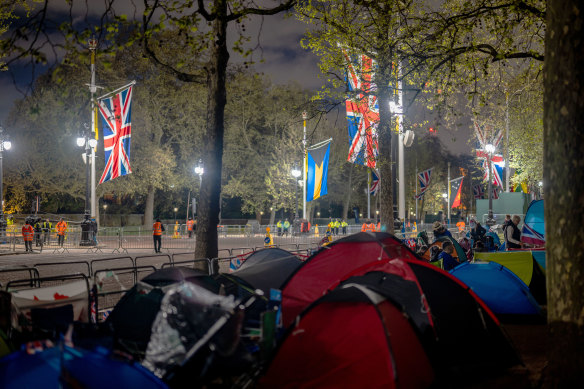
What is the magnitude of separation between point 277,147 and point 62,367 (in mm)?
46845

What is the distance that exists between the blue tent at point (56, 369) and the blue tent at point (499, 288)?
727 centimetres

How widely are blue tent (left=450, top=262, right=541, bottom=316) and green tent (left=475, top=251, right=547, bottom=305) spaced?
151 centimetres

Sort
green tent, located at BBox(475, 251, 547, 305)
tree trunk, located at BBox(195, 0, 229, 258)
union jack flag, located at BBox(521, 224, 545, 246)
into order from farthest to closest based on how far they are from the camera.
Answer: union jack flag, located at BBox(521, 224, 545, 246)
green tent, located at BBox(475, 251, 547, 305)
tree trunk, located at BBox(195, 0, 229, 258)

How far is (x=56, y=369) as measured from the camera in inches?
150

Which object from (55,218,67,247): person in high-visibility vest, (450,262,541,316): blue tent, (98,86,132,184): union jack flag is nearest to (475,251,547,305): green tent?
(450,262,541,316): blue tent

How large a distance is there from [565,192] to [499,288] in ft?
17.8

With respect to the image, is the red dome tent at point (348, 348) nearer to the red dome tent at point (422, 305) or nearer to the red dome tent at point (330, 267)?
the red dome tent at point (422, 305)

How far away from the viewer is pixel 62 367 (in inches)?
146

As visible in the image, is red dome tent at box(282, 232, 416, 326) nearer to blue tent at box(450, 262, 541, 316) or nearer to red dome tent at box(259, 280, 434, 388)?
red dome tent at box(259, 280, 434, 388)

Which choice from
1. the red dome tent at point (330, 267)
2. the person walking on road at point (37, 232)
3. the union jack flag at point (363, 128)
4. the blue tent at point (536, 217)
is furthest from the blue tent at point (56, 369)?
the person walking on road at point (37, 232)

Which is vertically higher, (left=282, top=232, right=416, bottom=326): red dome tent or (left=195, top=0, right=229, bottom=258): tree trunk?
(left=195, top=0, right=229, bottom=258): tree trunk

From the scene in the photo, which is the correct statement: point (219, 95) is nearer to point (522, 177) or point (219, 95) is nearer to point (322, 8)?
point (322, 8)

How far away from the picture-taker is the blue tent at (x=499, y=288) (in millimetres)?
9180

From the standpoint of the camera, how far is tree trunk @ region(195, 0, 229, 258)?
9719 millimetres
